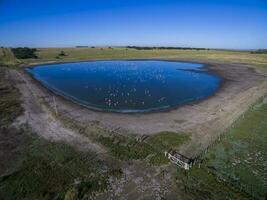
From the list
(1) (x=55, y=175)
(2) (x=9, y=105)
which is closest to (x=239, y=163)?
(1) (x=55, y=175)

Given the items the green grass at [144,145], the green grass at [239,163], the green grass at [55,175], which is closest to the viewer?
the green grass at [55,175]

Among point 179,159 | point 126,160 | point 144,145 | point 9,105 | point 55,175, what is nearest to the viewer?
point 55,175

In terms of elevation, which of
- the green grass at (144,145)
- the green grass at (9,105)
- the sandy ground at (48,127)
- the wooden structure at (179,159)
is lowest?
the green grass at (9,105)

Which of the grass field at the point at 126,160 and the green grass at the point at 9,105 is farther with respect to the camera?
the green grass at the point at 9,105

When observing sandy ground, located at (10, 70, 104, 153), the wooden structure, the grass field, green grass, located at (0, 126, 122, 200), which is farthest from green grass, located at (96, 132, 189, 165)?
green grass, located at (0, 126, 122, 200)

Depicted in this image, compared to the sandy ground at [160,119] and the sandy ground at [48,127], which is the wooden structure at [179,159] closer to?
the sandy ground at [160,119]

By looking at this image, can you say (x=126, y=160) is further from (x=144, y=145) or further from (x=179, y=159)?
(x=179, y=159)

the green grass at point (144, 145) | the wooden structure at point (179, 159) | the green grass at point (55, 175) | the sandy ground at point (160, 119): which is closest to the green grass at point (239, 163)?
the wooden structure at point (179, 159)
